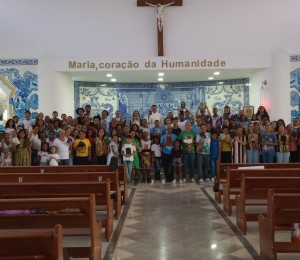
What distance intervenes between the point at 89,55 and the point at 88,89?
2.47m

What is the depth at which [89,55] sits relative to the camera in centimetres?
1278

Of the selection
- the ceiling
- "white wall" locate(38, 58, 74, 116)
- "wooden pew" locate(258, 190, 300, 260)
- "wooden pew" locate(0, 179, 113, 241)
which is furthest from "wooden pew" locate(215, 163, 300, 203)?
"white wall" locate(38, 58, 74, 116)

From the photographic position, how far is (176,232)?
5973 millimetres

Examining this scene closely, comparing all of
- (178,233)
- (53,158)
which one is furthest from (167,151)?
(178,233)

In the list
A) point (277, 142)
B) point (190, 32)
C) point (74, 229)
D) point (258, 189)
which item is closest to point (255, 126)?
point (277, 142)

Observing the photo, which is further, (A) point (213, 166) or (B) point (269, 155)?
(A) point (213, 166)

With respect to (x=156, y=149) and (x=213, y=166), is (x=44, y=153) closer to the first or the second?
(x=156, y=149)

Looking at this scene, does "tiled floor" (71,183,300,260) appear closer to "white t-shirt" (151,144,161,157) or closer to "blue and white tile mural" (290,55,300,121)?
"white t-shirt" (151,144,161,157)

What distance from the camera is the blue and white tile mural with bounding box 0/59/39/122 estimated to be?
12.9 metres

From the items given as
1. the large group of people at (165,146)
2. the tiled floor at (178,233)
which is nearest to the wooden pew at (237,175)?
the tiled floor at (178,233)

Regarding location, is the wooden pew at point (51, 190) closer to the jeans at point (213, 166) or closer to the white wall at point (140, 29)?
the jeans at point (213, 166)

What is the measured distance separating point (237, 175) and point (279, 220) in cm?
246

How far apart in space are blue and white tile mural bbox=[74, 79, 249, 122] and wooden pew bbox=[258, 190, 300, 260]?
10.7 metres

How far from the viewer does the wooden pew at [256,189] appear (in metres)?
5.83
